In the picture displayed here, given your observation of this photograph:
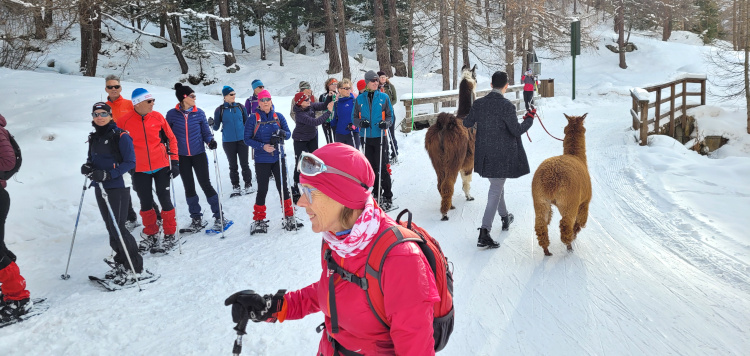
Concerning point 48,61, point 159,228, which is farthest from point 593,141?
point 48,61

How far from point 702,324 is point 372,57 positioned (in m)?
33.5

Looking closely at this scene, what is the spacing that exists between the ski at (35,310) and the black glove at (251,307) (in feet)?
11.1

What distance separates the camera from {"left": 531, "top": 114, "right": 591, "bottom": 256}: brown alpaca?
4.89 meters

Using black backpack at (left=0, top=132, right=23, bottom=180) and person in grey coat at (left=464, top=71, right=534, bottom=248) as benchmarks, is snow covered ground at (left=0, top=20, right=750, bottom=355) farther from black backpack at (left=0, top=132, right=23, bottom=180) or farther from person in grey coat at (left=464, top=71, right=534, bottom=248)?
black backpack at (left=0, top=132, right=23, bottom=180)

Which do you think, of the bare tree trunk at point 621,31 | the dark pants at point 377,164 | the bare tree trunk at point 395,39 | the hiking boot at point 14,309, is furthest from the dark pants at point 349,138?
the bare tree trunk at point 621,31

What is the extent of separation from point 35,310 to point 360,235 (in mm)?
4171

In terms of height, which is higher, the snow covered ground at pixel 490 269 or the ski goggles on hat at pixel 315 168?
the ski goggles on hat at pixel 315 168

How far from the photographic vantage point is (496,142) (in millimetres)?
5434

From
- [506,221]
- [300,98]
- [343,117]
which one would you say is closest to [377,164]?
[343,117]

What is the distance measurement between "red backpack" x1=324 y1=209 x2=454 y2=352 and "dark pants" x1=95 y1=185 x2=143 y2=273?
4.02m

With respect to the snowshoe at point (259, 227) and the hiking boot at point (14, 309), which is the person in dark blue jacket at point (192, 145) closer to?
the snowshoe at point (259, 227)

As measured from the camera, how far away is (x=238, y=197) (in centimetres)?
850

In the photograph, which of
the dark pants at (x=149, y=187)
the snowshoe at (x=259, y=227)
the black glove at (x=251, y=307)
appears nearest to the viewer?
the black glove at (x=251, y=307)

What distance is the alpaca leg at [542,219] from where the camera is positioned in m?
5.05
